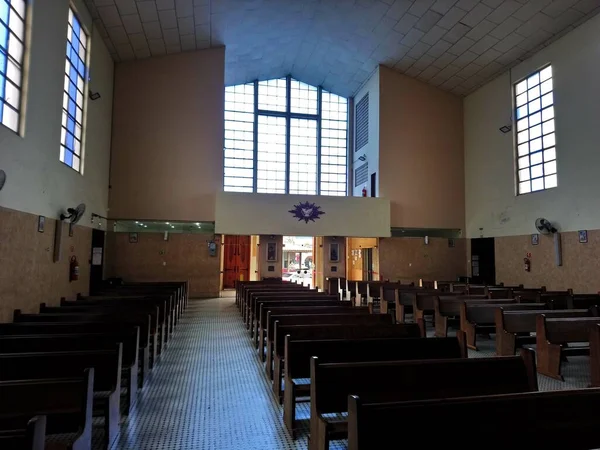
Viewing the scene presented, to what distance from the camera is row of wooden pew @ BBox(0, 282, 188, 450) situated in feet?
5.74

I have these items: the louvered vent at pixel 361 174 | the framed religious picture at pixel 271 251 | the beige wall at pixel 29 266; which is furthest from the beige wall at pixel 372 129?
the beige wall at pixel 29 266

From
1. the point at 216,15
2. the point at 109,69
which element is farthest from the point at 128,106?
the point at 216,15

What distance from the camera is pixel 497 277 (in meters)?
10.8

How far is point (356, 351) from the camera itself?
2631 millimetres

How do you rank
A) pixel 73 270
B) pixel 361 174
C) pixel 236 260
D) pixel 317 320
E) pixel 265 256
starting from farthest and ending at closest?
pixel 236 260, pixel 361 174, pixel 265 256, pixel 73 270, pixel 317 320

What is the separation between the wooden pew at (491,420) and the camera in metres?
1.30

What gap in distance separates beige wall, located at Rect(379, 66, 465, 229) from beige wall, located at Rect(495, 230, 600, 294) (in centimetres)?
209

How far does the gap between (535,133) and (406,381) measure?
9.61 metres

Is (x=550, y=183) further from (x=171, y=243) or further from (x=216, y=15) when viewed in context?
(x=171, y=243)

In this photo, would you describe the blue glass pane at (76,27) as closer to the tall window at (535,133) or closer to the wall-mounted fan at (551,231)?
the tall window at (535,133)

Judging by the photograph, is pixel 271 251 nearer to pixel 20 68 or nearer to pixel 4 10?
pixel 20 68

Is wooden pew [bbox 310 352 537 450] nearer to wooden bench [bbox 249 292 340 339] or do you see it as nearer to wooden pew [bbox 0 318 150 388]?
wooden pew [bbox 0 318 150 388]

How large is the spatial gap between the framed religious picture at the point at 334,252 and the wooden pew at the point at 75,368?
32.7 feet

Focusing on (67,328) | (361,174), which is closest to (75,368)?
(67,328)
